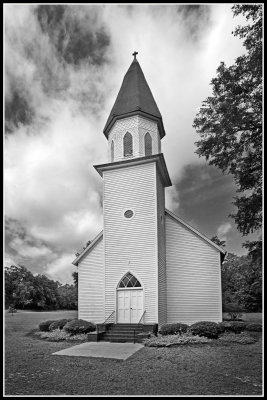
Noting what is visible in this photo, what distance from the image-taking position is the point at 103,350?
473 inches

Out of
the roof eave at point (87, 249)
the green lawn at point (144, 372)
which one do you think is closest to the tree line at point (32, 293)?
the roof eave at point (87, 249)

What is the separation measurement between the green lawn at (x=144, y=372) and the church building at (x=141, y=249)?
531 cm

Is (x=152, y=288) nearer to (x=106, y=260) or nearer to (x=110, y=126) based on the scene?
(x=106, y=260)

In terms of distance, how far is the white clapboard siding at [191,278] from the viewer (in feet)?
59.6

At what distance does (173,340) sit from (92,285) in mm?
7666

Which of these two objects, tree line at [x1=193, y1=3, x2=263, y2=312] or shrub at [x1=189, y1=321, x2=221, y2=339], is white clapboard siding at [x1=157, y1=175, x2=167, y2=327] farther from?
tree line at [x1=193, y1=3, x2=263, y2=312]

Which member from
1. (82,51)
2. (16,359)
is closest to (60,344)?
(16,359)

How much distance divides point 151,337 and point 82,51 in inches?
463

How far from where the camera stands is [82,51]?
1117cm

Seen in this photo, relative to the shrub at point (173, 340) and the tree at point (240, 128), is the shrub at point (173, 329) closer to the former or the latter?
the shrub at point (173, 340)

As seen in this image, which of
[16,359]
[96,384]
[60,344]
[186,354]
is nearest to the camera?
[96,384]

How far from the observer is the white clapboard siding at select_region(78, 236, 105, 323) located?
1903 centimetres

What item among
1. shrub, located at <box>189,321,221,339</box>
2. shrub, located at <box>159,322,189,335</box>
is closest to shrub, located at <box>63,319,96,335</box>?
shrub, located at <box>159,322,189,335</box>

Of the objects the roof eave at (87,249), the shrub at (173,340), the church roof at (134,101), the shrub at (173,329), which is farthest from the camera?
the roof eave at (87,249)
